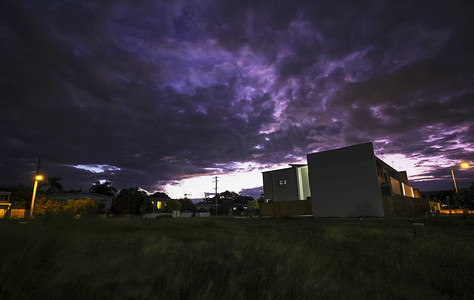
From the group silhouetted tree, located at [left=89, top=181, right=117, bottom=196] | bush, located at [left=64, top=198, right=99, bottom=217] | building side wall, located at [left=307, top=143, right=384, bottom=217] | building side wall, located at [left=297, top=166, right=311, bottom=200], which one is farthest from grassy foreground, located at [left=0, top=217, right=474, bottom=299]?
silhouetted tree, located at [left=89, top=181, right=117, bottom=196]

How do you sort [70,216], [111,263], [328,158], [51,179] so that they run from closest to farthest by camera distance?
[111,263] < [70,216] < [328,158] < [51,179]

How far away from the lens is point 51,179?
50375 mm

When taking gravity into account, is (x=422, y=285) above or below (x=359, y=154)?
below

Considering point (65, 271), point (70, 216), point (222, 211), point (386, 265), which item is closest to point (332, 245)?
point (386, 265)

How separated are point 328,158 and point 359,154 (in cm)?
337

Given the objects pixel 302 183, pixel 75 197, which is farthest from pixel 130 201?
pixel 302 183

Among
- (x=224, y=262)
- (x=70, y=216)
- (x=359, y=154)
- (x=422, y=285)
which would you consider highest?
(x=359, y=154)

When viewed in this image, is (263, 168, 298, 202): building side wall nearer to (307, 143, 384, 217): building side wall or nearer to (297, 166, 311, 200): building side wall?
(297, 166, 311, 200): building side wall

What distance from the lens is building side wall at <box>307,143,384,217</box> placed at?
24188 mm

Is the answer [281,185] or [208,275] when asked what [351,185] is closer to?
[281,185]

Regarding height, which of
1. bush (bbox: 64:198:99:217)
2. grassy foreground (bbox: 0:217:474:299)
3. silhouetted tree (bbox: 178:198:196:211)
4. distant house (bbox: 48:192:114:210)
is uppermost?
distant house (bbox: 48:192:114:210)

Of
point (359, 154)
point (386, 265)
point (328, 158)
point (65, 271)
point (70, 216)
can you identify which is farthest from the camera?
point (328, 158)

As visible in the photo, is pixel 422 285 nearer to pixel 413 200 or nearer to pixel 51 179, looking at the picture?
pixel 413 200

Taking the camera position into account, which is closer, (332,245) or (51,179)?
(332,245)
